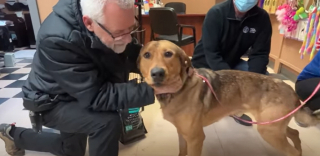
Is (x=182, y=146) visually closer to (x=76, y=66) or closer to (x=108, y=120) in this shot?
(x=108, y=120)

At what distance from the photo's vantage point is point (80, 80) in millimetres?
1278

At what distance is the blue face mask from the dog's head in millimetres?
944

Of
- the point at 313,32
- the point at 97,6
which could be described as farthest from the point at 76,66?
the point at 313,32

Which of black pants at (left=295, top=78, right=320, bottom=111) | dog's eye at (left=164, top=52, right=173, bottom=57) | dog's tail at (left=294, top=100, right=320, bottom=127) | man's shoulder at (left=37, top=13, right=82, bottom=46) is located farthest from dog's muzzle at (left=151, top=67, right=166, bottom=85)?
black pants at (left=295, top=78, right=320, bottom=111)

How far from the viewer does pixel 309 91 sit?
1850mm

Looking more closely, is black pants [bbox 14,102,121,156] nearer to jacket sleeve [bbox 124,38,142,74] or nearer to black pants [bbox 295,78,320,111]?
jacket sleeve [bbox 124,38,142,74]

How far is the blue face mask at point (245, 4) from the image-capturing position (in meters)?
2.02

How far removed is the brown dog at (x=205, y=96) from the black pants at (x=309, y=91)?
0.21 metres

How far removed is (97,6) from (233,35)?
4.94ft

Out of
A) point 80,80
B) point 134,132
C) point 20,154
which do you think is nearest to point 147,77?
point 80,80

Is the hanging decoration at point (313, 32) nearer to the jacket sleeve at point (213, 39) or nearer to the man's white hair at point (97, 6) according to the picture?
the jacket sleeve at point (213, 39)

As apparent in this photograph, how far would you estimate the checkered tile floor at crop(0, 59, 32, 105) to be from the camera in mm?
3111

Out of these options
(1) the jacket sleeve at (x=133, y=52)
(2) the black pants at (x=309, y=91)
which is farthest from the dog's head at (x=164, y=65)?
(2) the black pants at (x=309, y=91)

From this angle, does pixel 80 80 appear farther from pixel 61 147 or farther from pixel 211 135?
pixel 211 135
